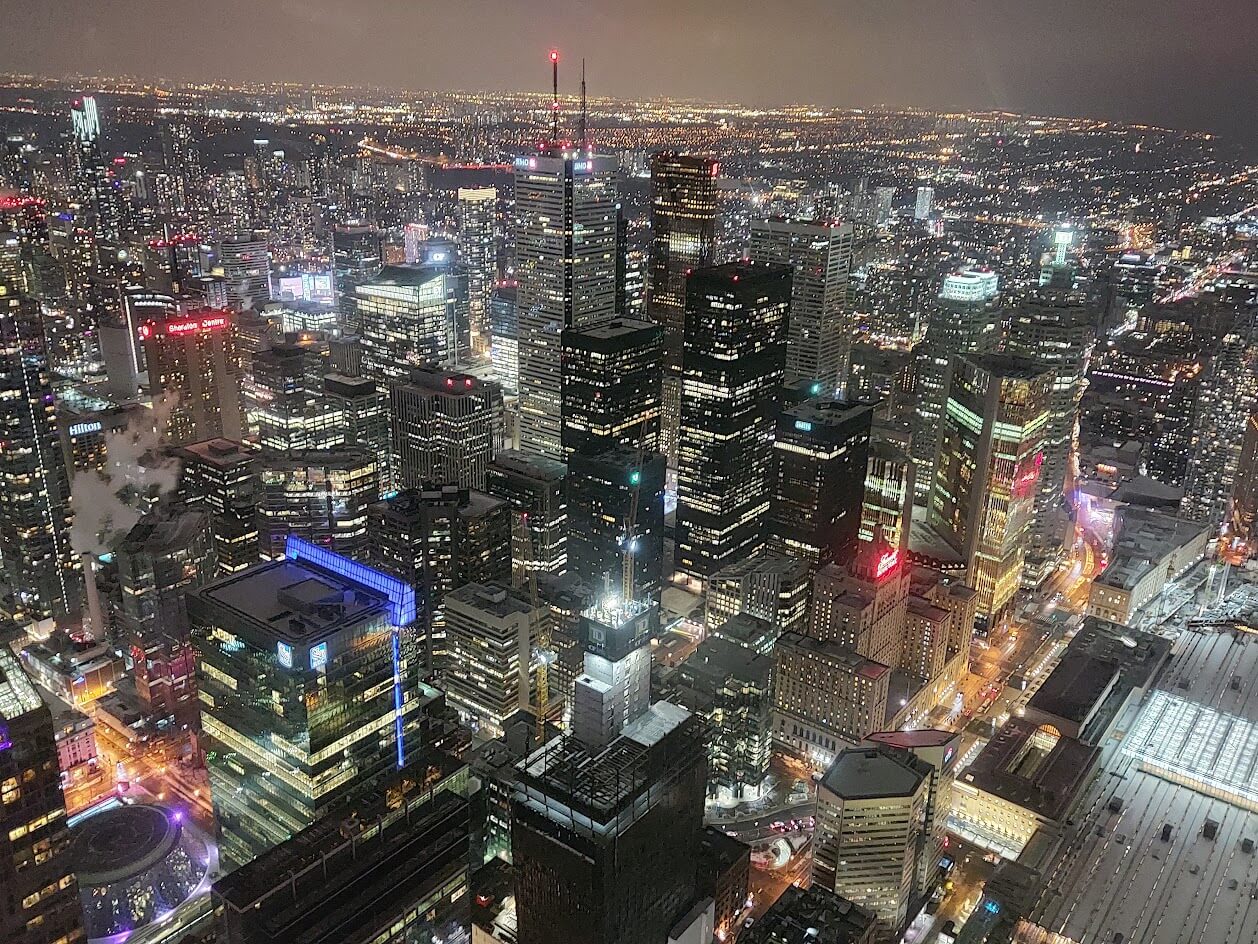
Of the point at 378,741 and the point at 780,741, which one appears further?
the point at 780,741

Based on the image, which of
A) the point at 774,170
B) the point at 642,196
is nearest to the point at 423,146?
the point at 642,196

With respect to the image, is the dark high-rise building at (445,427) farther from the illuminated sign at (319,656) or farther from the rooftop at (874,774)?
the illuminated sign at (319,656)

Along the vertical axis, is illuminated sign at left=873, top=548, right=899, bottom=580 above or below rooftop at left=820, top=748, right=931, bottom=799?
above

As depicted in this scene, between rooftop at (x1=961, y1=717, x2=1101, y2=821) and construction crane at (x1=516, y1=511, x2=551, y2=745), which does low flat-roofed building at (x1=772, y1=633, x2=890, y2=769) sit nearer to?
rooftop at (x1=961, y1=717, x2=1101, y2=821)

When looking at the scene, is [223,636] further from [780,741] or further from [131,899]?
[780,741]

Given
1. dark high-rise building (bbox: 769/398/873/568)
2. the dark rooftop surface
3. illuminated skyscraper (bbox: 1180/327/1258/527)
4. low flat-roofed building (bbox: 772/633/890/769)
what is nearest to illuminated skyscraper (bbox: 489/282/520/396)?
dark high-rise building (bbox: 769/398/873/568)
